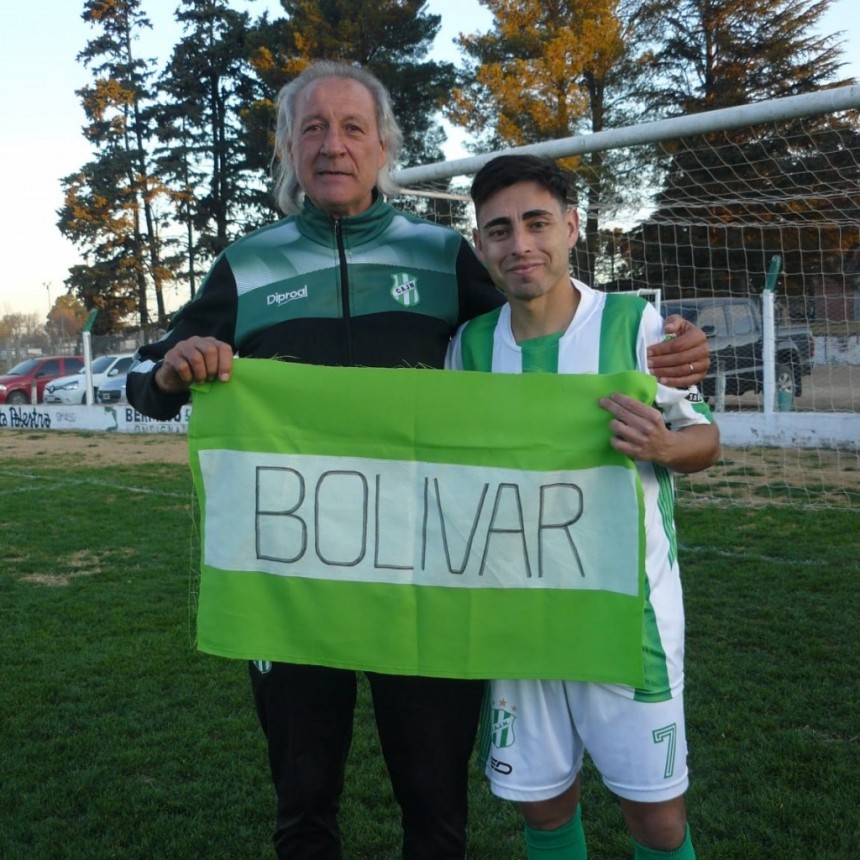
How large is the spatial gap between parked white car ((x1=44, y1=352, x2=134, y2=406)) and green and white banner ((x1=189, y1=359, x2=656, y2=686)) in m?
23.9

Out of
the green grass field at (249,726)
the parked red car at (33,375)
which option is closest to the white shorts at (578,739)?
Answer: the green grass field at (249,726)

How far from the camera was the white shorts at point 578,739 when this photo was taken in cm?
218

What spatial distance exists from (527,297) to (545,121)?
2517 centimetres

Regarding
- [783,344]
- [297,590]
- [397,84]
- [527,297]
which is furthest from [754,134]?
[397,84]

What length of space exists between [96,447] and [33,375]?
1291 centimetres

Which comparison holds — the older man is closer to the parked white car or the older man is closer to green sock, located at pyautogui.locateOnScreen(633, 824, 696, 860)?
green sock, located at pyautogui.locateOnScreen(633, 824, 696, 860)

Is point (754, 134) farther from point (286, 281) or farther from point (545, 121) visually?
point (545, 121)

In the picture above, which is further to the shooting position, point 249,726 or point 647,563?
point 249,726

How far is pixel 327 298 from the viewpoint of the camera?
2.43 metres

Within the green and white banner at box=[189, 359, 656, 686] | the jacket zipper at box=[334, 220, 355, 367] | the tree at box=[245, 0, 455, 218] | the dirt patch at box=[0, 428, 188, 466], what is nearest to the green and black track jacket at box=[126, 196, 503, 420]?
the jacket zipper at box=[334, 220, 355, 367]

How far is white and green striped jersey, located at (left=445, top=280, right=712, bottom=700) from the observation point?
87.9 inches

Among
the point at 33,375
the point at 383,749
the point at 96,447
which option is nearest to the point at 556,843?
the point at 383,749

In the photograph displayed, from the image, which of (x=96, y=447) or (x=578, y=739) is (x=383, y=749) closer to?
(x=578, y=739)

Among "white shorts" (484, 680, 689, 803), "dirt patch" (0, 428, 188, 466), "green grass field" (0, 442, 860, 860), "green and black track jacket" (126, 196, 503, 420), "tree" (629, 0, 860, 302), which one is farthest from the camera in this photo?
"dirt patch" (0, 428, 188, 466)
